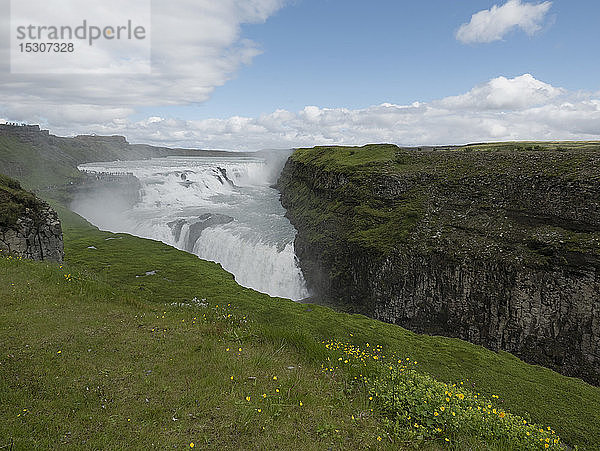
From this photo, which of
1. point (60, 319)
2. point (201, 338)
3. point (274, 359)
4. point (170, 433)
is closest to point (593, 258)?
point (274, 359)

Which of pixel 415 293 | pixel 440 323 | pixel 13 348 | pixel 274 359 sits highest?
pixel 13 348

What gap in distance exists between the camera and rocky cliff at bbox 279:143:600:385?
941 inches

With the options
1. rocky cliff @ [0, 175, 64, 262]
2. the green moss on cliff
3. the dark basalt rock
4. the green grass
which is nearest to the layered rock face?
rocky cliff @ [0, 175, 64, 262]

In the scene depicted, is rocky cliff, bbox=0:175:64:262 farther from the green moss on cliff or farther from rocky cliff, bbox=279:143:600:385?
the green moss on cliff

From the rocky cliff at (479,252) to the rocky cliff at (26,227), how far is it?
23659 mm

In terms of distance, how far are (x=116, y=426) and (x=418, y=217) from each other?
3078 centimetres

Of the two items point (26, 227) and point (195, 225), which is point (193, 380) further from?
point (195, 225)

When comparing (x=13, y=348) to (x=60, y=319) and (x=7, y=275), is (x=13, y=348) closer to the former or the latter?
(x=60, y=319)

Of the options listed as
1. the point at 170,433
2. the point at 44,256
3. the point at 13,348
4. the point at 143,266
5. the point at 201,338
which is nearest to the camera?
the point at 170,433

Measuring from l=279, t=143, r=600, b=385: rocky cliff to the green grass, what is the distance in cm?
1077

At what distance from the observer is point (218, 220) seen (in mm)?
52281

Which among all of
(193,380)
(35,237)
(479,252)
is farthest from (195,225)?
(193,380)

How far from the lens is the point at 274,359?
9664 millimetres

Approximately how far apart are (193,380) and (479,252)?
2569cm
